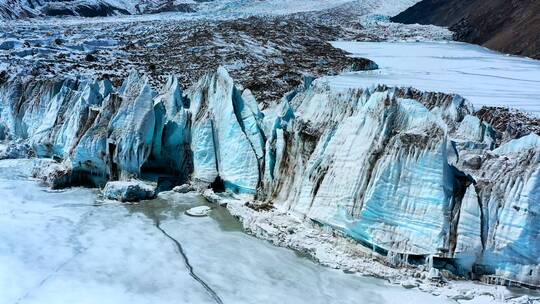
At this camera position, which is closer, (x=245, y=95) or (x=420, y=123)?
(x=420, y=123)

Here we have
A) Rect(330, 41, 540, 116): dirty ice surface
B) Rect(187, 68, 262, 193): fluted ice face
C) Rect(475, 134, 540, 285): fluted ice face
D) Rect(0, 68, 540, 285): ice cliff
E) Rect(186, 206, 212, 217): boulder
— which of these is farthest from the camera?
Rect(330, 41, 540, 116): dirty ice surface

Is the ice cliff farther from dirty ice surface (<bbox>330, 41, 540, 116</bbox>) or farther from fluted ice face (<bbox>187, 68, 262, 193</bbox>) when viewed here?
dirty ice surface (<bbox>330, 41, 540, 116</bbox>)

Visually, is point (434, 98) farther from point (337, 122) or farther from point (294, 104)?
point (337, 122)

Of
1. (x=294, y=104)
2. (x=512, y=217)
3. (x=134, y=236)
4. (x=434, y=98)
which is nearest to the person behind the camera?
(x=512, y=217)

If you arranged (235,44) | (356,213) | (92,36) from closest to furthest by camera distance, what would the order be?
(356,213) → (235,44) → (92,36)

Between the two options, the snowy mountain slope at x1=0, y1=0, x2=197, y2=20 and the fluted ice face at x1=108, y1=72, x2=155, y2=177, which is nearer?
the fluted ice face at x1=108, y1=72, x2=155, y2=177

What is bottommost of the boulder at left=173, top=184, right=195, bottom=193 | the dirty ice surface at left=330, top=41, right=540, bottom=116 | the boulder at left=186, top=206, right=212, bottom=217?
the boulder at left=186, top=206, right=212, bottom=217

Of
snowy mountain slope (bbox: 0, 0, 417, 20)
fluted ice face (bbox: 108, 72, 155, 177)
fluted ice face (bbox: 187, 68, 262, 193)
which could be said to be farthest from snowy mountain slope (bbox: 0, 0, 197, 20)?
fluted ice face (bbox: 187, 68, 262, 193)

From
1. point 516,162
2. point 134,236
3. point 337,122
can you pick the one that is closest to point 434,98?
point 337,122

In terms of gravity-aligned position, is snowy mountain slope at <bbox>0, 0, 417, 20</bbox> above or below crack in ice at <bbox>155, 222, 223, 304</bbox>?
above
